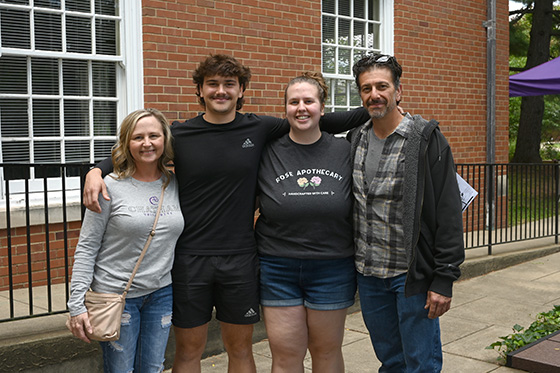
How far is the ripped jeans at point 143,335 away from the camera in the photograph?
3.05 meters

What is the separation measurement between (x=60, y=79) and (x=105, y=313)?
3.58 metres

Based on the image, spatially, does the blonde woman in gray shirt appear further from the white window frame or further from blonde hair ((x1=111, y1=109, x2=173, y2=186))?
the white window frame

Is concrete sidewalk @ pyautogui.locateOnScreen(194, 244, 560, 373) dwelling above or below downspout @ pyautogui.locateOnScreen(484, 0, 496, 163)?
below

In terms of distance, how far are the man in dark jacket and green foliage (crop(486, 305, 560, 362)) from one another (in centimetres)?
196

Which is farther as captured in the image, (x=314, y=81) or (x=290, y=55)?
(x=290, y=55)

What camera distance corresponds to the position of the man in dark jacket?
3.08m

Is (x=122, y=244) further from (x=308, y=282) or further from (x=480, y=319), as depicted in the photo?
(x=480, y=319)

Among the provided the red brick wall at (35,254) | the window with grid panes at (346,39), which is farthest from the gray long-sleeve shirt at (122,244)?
the window with grid panes at (346,39)

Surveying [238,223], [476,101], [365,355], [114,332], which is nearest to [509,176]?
[476,101]

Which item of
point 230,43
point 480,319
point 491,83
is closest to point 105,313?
point 480,319

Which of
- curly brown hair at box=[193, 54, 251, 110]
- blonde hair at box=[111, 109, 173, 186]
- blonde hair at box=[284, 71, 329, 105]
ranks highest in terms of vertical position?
curly brown hair at box=[193, 54, 251, 110]

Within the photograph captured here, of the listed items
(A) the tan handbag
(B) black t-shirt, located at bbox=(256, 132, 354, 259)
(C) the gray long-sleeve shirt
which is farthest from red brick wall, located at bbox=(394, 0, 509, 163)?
(A) the tan handbag

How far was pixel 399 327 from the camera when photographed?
3242mm

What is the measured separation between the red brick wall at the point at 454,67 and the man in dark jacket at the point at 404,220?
562cm
